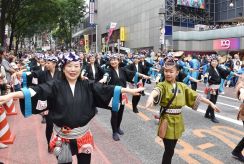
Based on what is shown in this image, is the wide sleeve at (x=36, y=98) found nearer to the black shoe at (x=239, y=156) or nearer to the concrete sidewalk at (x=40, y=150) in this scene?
the concrete sidewalk at (x=40, y=150)

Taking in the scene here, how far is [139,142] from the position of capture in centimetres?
735

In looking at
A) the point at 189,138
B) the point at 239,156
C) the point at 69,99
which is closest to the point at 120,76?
the point at 189,138

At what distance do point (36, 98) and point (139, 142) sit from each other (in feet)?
12.8

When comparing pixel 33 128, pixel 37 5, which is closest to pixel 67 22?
pixel 37 5

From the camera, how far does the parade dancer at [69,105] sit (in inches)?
152

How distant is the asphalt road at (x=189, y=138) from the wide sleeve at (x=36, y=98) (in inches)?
88.9

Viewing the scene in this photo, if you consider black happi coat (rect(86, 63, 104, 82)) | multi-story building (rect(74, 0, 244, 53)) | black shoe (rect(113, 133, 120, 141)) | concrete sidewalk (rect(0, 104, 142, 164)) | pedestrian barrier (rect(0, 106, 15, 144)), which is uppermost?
multi-story building (rect(74, 0, 244, 53))

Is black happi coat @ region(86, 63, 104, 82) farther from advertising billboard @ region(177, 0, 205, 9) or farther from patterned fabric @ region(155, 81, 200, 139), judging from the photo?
advertising billboard @ region(177, 0, 205, 9)

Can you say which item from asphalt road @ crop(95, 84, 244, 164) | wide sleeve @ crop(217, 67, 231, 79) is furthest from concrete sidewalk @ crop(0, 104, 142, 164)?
wide sleeve @ crop(217, 67, 231, 79)

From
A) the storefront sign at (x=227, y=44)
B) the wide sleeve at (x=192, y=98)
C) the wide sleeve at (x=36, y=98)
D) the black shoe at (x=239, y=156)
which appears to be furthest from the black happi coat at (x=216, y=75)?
the storefront sign at (x=227, y=44)

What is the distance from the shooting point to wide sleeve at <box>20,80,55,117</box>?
3760 mm

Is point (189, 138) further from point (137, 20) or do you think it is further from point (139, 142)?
point (137, 20)

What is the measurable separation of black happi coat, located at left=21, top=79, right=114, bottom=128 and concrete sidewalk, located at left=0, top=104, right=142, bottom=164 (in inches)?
93.0

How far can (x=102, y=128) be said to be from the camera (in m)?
8.80
